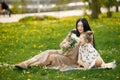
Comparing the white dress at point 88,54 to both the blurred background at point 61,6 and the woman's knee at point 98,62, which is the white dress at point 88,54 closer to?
the woman's knee at point 98,62

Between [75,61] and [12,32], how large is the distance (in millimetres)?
9049

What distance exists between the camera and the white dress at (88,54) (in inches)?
424

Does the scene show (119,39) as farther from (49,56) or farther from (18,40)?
(49,56)

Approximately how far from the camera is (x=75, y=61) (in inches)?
438

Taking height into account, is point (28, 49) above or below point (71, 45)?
below

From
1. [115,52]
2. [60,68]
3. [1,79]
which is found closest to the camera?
[1,79]

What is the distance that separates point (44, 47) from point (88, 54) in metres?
4.26

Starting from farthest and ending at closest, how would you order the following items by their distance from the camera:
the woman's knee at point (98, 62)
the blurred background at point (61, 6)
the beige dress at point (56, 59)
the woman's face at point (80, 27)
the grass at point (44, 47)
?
the blurred background at point (61, 6)
the beige dress at point (56, 59)
the woman's face at point (80, 27)
the woman's knee at point (98, 62)
the grass at point (44, 47)

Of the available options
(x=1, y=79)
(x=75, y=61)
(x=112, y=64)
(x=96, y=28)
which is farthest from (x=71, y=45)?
(x=96, y=28)

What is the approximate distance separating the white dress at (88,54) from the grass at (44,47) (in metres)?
0.32

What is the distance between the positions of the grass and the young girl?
28 cm

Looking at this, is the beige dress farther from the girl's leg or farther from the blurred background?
the blurred background

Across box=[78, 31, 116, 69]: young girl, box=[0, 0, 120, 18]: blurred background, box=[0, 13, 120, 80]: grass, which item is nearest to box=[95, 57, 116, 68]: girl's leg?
box=[78, 31, 116, 69]: young girl

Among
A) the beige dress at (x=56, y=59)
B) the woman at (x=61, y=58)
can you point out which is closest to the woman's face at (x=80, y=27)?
the woman at (x=61, y=58)
